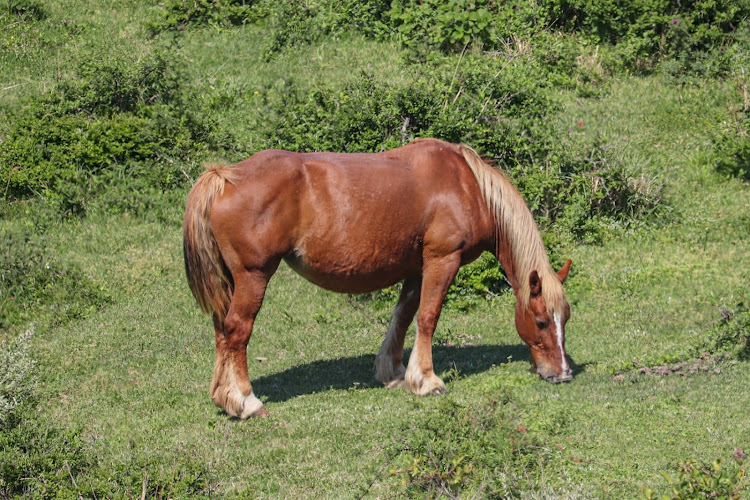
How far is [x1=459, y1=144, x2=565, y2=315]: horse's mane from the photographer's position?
8.22m

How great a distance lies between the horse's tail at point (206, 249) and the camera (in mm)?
7402

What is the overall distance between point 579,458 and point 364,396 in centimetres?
227

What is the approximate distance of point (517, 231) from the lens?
8.27m

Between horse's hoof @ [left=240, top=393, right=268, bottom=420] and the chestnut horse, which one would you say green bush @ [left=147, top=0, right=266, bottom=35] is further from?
horse's hoof @ [left=240, top=393, right=268, bottom=420]

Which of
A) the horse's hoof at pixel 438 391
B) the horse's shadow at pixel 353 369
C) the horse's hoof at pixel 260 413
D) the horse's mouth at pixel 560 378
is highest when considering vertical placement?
the horse's mouth at pixel 560 378

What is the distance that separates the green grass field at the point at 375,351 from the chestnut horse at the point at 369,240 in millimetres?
372

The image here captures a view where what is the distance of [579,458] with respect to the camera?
6.37 m

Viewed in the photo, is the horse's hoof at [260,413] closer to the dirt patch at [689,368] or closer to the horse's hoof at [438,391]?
the horse's hoof at [438,391]

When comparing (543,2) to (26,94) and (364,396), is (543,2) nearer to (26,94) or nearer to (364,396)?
(26,94)

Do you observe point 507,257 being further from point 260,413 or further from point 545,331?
point 260,413

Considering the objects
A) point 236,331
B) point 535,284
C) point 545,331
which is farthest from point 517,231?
point 236,331

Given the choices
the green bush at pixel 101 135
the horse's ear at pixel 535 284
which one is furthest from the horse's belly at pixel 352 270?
the green bush at pixel 101 135

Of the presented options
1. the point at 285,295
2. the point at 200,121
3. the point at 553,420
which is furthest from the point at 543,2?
the point at 553,420

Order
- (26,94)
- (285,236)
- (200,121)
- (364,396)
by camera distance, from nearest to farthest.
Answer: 1. (285,236)
2. (364,396)
3. (200,121)
4. (26,94)
